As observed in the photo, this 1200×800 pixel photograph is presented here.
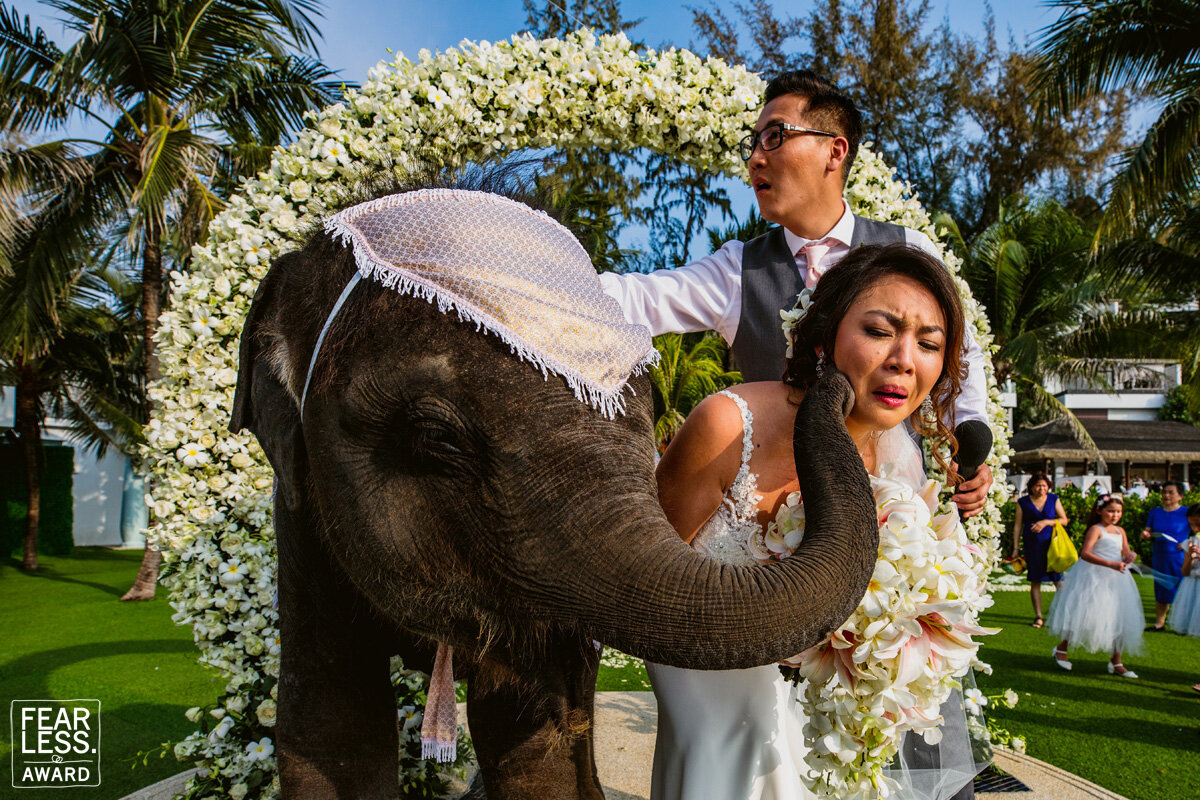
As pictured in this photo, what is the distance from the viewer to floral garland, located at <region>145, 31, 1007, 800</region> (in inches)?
132

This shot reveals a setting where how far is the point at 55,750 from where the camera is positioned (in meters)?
5.26

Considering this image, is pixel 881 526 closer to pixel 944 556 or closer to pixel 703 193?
pixel 944 556

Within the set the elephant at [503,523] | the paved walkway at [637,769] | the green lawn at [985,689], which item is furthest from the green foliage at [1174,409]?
the elephant at [503,523]

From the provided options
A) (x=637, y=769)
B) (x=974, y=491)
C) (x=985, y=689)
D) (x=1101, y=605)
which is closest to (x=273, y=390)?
(x=974, y=491)

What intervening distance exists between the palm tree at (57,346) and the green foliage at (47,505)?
1.13m

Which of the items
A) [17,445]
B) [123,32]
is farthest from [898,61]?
[17,445]

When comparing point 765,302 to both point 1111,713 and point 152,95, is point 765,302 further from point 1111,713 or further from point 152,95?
point 152,95

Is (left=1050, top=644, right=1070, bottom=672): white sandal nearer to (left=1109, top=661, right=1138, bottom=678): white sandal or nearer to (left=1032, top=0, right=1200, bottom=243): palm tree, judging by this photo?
(left=1109, top=661, right=1138, bottom=678): white sandal

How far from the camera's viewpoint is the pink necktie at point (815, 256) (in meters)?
2.82

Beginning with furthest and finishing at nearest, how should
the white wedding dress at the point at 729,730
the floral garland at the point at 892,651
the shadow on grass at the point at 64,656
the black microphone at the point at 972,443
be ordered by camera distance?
the shadow on grass at the point at 64,656
the black microphone at the point at 972,443
the white wedding dress at the point at 729,730
the floral garland at the point at 892,651

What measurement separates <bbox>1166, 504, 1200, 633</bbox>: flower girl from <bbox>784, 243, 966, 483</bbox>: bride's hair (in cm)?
908

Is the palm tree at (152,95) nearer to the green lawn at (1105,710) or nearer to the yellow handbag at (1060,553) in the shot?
the green lawn at (1105,710)

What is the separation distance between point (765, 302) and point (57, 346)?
20.0 meters

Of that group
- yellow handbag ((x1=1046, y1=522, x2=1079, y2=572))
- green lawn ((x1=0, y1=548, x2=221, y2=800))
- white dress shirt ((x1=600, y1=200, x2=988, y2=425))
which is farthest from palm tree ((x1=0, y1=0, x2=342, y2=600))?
yellow handbag ((x1=1046, y1=522, x2=1079, y2=572))
